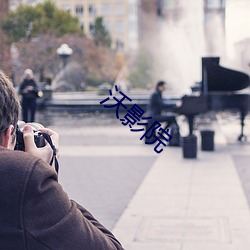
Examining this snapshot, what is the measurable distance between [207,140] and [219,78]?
166 centimetres

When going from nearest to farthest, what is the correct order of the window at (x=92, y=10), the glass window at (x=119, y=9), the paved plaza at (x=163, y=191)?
1. the paved plaza at (x=163, y=191)
2. the window at (x=92, y=10)
3. the glass window at (x=119, y=9)

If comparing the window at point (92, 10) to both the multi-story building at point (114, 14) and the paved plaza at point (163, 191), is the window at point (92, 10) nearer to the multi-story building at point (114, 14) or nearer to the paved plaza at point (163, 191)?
the multi-story building at point (114, 14)

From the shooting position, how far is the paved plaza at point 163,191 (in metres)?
6.11

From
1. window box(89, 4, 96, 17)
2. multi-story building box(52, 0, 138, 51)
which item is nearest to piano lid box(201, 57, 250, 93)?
multi-story building box(52, 0, 138, 51)

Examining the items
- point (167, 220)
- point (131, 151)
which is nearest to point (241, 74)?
point (131, 151)

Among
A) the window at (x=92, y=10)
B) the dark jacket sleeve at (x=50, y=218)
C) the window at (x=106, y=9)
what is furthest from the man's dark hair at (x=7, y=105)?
the window at (x=106, y=9)

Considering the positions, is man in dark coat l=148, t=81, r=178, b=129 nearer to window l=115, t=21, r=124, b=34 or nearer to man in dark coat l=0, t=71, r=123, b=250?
man in dark coat l=0, t=71, r=123, b=250

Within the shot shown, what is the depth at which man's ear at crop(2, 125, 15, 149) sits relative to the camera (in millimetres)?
1803

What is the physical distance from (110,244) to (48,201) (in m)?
0.28

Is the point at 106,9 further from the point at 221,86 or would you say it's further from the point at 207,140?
the point at 207,140

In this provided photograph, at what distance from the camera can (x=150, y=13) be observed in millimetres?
95125

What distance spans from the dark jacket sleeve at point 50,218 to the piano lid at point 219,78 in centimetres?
1209

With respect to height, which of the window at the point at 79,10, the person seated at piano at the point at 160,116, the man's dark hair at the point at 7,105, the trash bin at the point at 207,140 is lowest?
the trash bin at the point at 207,140

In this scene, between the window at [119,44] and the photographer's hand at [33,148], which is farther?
the window at [119,44]
